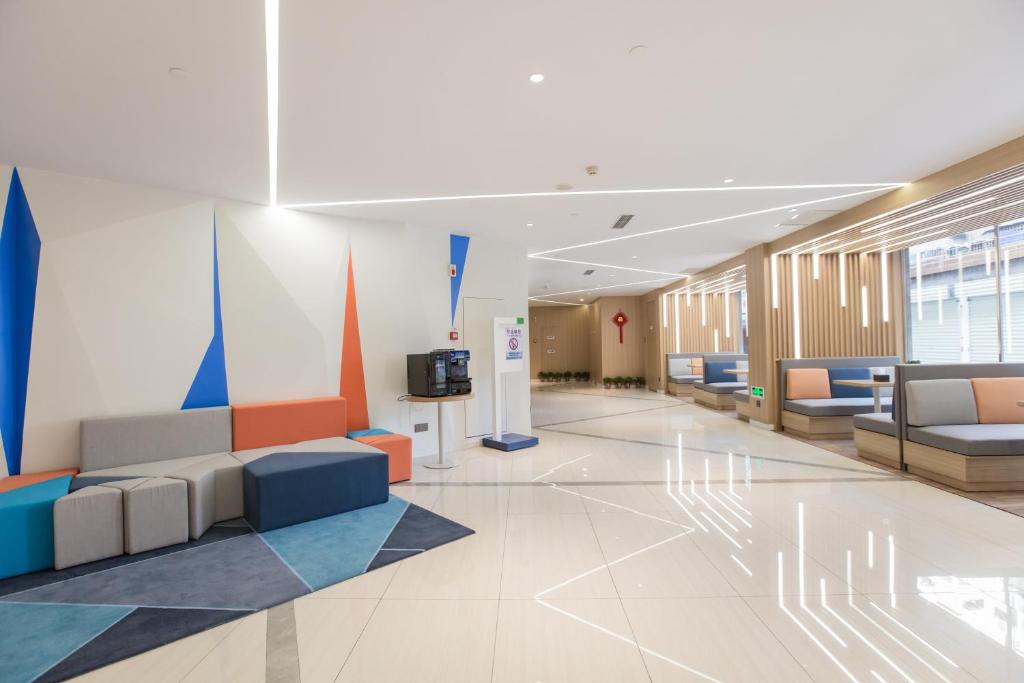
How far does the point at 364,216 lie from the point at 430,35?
384 centimetres

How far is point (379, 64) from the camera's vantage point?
2.90 m

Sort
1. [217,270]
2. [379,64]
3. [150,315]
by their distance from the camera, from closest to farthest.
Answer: [379,64]
[150,315]
[217,270]

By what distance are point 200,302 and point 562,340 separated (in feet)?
52.1

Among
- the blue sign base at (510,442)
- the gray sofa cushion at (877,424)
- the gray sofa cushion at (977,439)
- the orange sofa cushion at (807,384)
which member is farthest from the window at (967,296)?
the blue sign base at (510,442)

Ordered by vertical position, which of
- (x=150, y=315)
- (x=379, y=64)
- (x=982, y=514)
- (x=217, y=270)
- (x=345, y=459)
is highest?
(x=379, y=64)

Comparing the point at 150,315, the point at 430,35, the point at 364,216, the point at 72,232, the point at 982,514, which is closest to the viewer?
the point at 430,35

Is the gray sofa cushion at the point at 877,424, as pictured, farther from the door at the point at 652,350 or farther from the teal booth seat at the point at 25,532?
the door at the point at 652,350

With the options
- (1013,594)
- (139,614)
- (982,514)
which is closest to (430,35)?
(139,614)

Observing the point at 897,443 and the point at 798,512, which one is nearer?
the point at 798,512

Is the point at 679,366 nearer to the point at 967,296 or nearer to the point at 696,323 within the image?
the point at 696,323

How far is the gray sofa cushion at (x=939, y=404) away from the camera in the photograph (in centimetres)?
528

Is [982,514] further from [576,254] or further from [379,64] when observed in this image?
[576,254]

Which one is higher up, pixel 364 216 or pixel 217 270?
pixel 364 216

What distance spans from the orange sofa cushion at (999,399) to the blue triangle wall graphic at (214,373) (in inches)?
328
